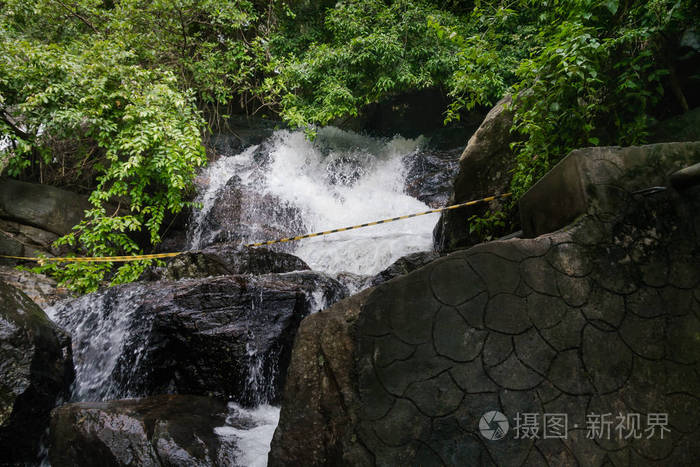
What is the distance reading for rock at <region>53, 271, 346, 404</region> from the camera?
3820 mm

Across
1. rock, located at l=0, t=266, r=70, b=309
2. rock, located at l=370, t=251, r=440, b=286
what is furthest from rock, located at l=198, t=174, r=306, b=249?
rock, located at l=370, t=251, r=440, b=286

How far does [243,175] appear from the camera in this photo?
10828mm

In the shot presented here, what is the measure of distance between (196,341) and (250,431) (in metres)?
1.15

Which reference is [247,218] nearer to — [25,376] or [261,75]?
[261,75]

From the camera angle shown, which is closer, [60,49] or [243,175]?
[60,49]

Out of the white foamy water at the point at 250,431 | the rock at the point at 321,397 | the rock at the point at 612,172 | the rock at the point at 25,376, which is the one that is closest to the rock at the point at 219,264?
the rock at the point at 25,376

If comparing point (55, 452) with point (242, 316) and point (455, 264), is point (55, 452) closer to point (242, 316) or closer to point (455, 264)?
point (242, 316)

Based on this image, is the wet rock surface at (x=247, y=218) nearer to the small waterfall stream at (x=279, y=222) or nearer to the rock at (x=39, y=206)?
the small waterfall stream at (x=279, y=222)

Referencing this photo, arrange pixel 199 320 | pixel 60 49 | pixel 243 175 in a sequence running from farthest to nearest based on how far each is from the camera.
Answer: pixel 243 175 < pixel 60 49 < pixel 199 320

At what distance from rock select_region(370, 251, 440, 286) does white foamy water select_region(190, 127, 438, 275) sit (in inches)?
59.0

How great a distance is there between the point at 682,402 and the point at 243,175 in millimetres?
10237

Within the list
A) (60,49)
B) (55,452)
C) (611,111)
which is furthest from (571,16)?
(60,49)

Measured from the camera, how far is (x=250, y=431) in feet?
10.3

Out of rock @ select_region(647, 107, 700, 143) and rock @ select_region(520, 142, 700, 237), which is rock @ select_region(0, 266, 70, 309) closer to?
rock @ select_region(520, 142, 700, 237)
